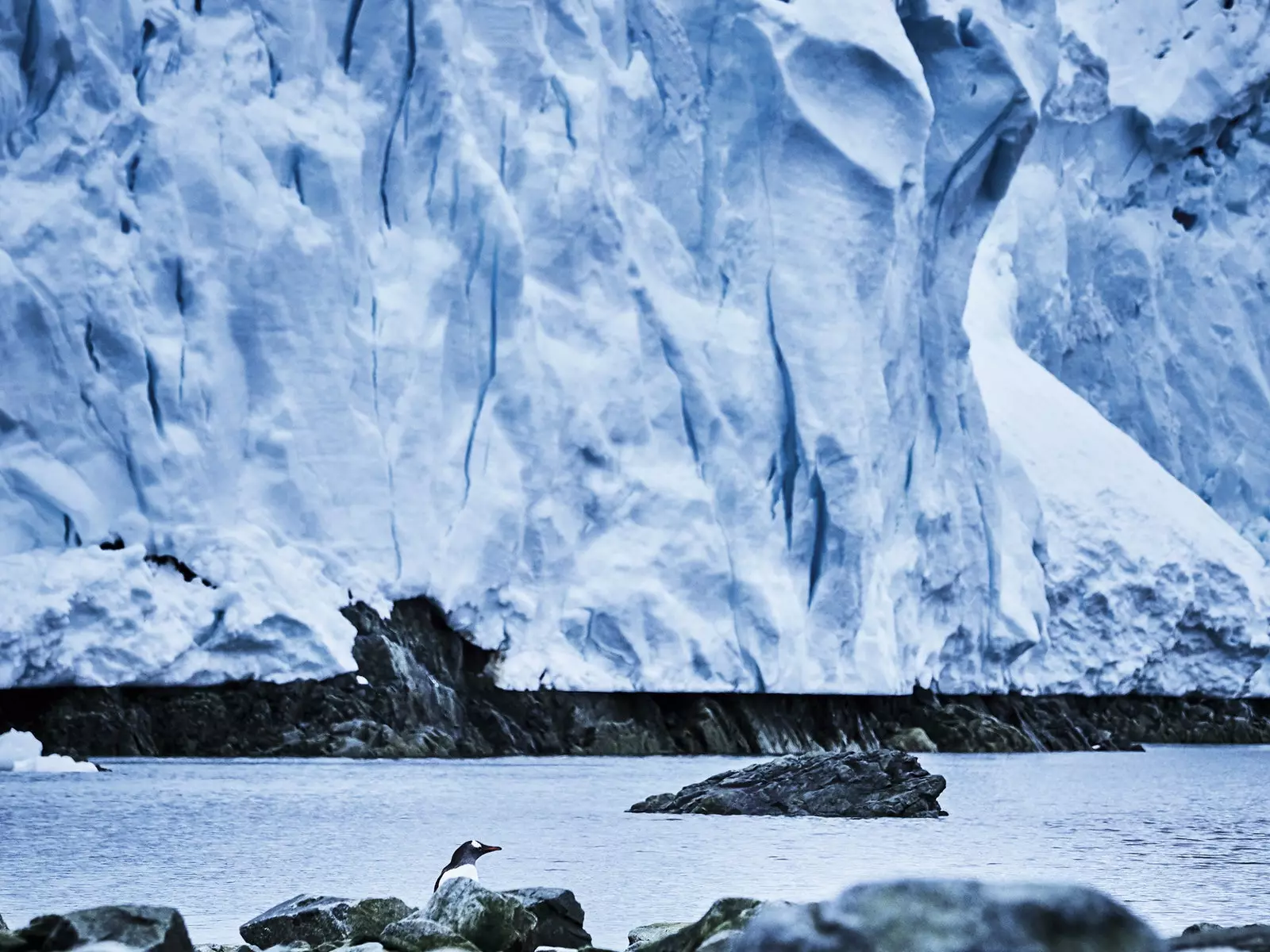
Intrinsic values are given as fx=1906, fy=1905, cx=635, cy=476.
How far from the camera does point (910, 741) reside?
18547 mm

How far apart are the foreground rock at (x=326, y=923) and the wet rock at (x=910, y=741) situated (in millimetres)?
13594

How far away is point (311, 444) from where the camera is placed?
14.0 metres

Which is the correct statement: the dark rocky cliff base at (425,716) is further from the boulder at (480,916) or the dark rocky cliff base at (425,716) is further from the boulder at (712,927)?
the boulder at (712,927)

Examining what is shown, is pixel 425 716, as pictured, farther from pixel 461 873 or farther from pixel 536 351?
pixel 461 873

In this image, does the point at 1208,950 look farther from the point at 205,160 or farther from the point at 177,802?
the point at 205,160

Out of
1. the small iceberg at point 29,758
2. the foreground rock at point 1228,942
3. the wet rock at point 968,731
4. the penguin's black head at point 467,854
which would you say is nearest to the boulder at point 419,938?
the penguin's black head at point 467,854

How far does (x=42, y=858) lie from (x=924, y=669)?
1167cm

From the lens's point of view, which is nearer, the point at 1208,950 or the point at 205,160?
the point at 1208,950

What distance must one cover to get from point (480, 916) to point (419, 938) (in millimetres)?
277

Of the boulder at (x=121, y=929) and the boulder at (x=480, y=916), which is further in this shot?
the boulder at (x=480, y=916)

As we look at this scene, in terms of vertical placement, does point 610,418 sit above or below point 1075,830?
above

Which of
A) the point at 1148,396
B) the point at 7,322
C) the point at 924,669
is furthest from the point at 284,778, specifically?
the point at 1148,396

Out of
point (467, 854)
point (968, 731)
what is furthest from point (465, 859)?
point (968, 731)

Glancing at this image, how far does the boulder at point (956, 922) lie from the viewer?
7.26 feet
